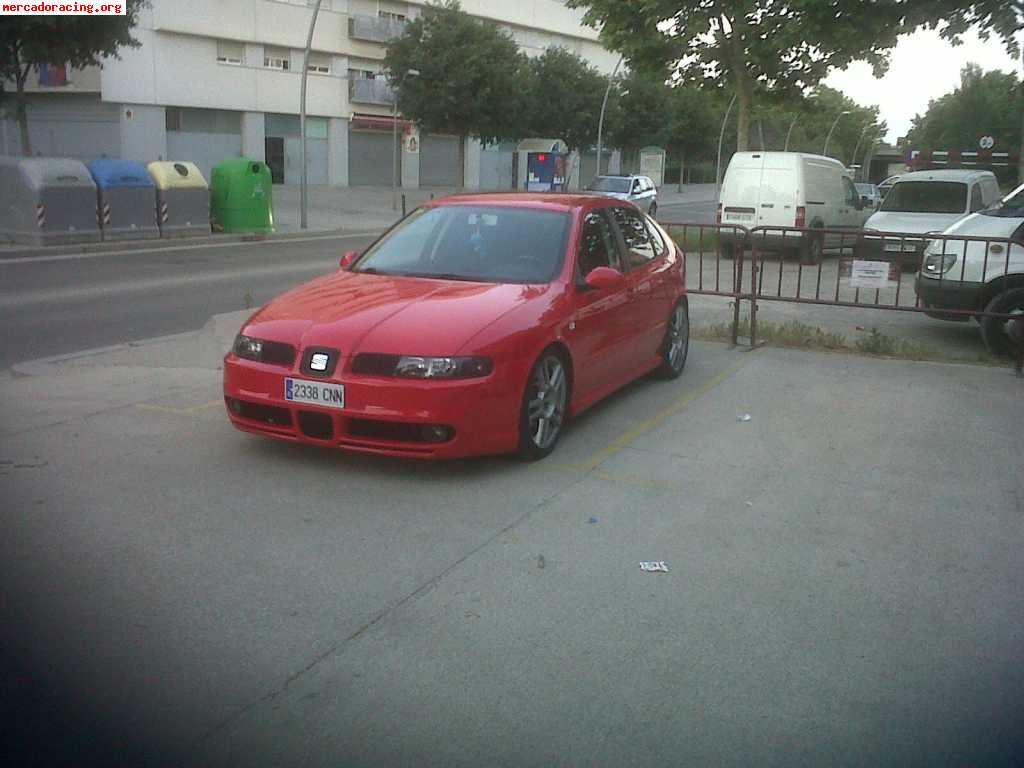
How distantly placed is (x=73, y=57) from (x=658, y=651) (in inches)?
1026

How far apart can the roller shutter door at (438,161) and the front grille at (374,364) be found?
5256cm

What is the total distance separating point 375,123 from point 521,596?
167 ft

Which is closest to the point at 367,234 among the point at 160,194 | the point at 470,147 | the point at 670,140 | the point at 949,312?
the point at 160,194

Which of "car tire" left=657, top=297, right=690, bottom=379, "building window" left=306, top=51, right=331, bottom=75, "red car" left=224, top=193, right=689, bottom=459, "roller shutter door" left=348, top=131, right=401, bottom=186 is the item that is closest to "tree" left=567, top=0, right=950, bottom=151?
"car tire" left=657, top=297, right=690, bottom=379

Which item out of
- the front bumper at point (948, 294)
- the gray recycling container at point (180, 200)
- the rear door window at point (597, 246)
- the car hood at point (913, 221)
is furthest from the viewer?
the gray recycling container at point (180, 200)

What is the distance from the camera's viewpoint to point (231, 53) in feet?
151

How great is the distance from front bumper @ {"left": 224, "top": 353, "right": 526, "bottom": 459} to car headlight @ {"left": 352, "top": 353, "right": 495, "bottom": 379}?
0.04 meters

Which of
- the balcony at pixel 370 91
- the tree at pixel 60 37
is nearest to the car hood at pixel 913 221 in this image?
the tree at pixel 60 37

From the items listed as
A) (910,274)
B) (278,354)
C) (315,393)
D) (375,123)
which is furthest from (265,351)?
(375,123)

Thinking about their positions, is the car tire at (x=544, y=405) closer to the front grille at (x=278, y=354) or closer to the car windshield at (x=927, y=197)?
the front grille at (x=278, y=354)

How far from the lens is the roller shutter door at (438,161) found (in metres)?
57.6

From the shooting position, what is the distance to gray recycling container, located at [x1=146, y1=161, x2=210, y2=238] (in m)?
23.2

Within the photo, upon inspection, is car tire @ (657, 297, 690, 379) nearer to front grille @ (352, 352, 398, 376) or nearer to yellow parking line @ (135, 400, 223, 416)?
front grille @ (352, 352, 398, 376)

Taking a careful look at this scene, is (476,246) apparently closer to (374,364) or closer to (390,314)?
(390,314)
